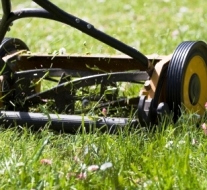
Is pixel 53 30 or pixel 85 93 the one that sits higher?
pixel 85 93

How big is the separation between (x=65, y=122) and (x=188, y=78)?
2.07 feet

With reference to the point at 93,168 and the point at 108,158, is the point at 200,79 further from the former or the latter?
the point at 93,168

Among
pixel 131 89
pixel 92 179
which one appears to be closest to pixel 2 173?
pixel 92 179

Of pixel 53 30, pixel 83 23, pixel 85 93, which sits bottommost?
pixel 53 30

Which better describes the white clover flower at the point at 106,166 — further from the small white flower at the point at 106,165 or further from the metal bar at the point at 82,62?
the metal bar at the point at 82,62

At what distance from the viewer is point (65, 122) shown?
322 cm

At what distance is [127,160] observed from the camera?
2.80 m

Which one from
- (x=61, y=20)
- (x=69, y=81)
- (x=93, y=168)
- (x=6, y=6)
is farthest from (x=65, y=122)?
(x=93, y=168)

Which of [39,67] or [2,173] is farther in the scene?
[39,67]

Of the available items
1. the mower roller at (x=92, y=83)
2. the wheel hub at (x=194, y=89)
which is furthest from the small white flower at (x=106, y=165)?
the wheel hub at (x=194, y=89)

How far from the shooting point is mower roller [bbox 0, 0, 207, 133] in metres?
3.22

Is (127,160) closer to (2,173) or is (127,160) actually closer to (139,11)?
(2,173)

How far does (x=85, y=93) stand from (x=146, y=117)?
73 cm

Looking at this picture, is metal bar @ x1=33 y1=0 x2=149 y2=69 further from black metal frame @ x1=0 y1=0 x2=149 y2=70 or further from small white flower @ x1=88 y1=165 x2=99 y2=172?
small white flower @ x1=88 y1=165 x2=99 y2=172
